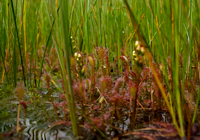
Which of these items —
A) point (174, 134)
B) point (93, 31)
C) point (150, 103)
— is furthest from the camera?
point (93, 31)

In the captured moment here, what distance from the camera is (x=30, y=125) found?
2.72 ft

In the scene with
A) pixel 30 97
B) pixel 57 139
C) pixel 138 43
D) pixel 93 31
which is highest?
pixel 93 31

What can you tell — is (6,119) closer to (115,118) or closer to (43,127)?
(43,127)

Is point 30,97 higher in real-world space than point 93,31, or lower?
lower

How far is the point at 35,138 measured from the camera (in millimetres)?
724

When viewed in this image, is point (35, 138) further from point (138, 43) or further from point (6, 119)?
point (138, 43)

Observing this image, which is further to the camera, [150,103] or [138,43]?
[150,103]

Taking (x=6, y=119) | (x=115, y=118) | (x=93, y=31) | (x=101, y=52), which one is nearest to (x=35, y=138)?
(x=6, y=119)

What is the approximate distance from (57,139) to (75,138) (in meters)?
0.09

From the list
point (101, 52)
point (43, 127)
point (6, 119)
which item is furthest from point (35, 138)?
point (101, 52)

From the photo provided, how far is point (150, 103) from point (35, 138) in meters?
0.66

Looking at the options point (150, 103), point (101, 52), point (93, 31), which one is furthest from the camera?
point (93, 31)

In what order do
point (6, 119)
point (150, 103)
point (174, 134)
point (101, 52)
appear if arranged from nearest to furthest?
point (174, 134) → point (6, 119) → point (150, 103) → point (101, 52)

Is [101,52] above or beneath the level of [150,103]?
above
